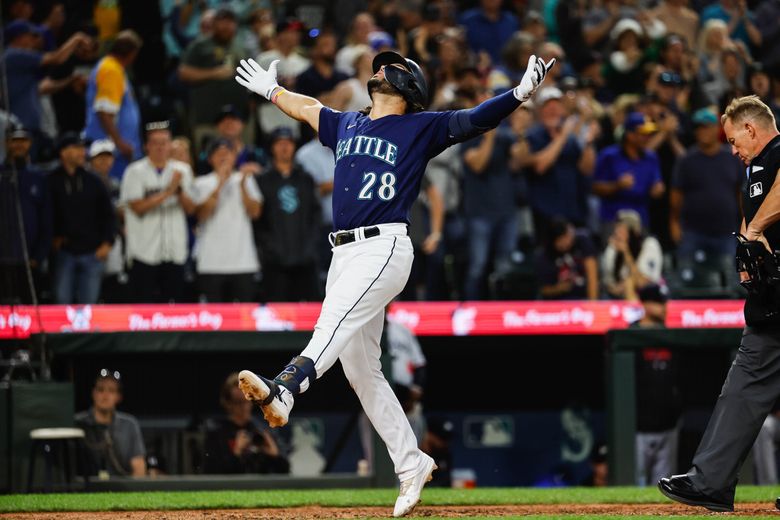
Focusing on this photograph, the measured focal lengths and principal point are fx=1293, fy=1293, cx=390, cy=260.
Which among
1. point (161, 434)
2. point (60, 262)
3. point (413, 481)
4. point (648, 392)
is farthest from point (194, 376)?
point (413, 481)

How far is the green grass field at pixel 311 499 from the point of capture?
7.22 meters

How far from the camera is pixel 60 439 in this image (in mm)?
8656

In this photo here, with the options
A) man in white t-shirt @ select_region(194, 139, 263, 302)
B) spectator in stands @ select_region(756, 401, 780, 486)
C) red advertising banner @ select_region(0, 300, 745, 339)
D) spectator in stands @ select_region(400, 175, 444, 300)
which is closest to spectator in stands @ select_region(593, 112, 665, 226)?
red advertising banner @ select_region(0, 300, 745, 339)

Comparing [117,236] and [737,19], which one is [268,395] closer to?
[117,236]

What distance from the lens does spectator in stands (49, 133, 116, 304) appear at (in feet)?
33.6

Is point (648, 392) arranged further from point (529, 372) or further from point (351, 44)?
point (351, 44)

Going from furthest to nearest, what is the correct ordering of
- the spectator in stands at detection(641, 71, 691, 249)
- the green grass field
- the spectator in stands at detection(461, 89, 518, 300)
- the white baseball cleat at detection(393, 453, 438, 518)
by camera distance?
the spectator in stands at detection(641, 71, 691, 249), the spectator in stands at detection(461, 89, 518, 300), the green grass field, the white baseball cleat at detection(393, 453, 438, 518)

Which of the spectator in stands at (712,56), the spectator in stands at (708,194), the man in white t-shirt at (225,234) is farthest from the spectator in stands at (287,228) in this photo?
the spectator in stands at (712,56)

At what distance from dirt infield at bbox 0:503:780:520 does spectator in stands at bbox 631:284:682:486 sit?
271 cm

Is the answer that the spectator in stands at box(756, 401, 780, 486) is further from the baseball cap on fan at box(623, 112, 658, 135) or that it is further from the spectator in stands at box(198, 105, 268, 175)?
the spectator in stands at box(198, 105, 268, 175)

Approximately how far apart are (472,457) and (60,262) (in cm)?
411

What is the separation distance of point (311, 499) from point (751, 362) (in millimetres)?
2876

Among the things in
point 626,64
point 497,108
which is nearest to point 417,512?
point 497,108

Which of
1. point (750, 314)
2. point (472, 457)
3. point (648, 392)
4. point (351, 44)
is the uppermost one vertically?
point (351, 44)
